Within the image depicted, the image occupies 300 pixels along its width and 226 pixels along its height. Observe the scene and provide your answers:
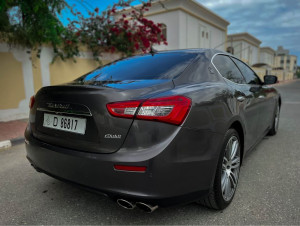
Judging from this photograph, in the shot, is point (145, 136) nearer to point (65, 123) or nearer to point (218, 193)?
point (65, 123)

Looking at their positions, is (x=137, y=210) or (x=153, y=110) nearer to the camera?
(x=153, y=110)

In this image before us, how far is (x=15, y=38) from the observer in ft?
Result: 21.7

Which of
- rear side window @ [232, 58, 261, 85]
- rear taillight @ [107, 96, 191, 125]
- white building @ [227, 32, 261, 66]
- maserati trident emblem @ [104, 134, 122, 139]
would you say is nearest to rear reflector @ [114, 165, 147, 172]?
maserati trident emblem @ [104, 134, 122, 139]

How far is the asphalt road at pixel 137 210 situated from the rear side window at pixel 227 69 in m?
1.23

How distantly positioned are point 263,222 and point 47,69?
7.45m

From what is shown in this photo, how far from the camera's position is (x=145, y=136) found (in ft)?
5.57

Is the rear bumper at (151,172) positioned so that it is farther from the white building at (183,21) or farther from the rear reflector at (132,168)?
the white building at (183,21)

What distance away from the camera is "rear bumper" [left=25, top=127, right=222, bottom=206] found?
5.52 ft

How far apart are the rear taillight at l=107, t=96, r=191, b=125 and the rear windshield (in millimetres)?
488

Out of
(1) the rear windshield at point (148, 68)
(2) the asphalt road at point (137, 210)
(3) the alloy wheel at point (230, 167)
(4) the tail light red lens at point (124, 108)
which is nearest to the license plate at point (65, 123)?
(4) the tail light red lens at point (124, 108)

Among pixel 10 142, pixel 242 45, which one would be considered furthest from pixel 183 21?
pixel 242 45

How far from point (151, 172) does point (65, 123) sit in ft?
2.77

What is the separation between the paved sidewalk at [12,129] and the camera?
506 cm

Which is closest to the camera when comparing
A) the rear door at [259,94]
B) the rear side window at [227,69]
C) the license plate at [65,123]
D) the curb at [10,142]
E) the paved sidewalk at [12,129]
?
the license plate at [65,123]
